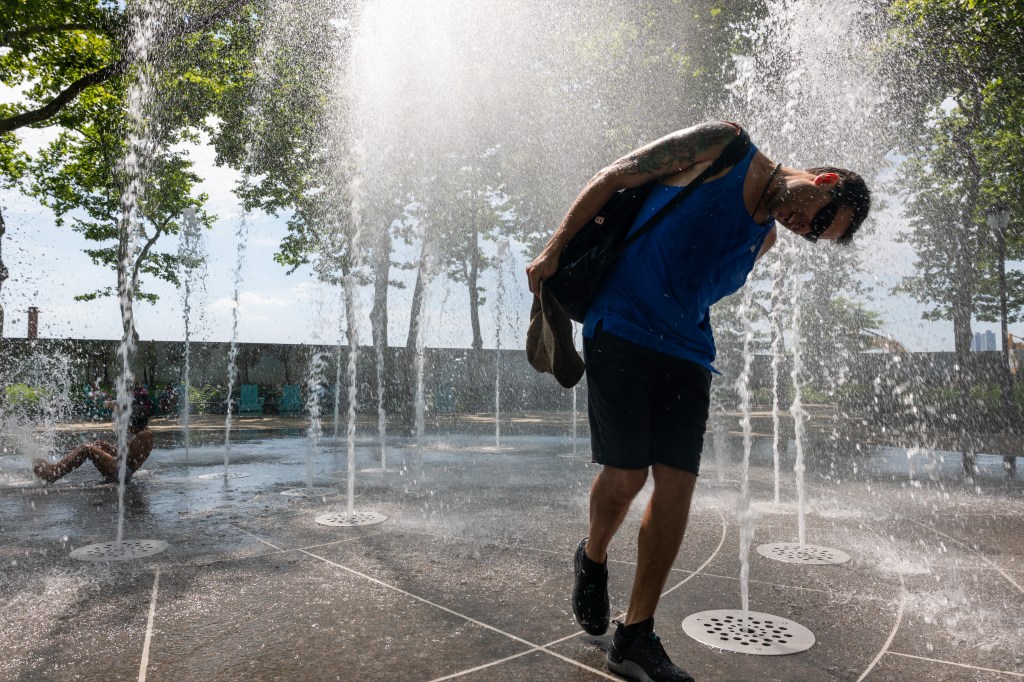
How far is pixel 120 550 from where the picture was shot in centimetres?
342

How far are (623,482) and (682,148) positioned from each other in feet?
3.28

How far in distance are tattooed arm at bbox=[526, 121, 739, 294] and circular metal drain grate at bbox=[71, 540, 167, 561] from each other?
2.57 metres

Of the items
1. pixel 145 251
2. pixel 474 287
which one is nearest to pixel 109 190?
pixel 145 251

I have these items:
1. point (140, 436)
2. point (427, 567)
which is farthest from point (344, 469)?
point (427, 567)

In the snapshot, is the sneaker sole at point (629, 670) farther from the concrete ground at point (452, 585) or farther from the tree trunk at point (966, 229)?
the tree trunk at point (966, 229)

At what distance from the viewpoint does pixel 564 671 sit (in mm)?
1985

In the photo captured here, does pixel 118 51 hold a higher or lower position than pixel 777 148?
higher

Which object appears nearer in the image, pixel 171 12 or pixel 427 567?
pixel 427 567

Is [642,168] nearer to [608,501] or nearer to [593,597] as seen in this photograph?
[608,501]

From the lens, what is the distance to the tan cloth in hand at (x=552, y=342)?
2.15 m

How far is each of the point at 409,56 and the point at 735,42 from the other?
8.19m

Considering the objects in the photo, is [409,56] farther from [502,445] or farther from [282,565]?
[282,565]

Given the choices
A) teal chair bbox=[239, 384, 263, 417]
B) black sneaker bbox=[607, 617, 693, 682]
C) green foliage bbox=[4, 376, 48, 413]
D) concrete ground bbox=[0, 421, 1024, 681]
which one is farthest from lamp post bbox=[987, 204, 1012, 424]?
green foliage bbox=[4, 376, 48, 413]

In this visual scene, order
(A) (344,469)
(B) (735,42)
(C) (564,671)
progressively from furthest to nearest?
(B) (735,42)
(A) (344,469)
(C) (564,671)
